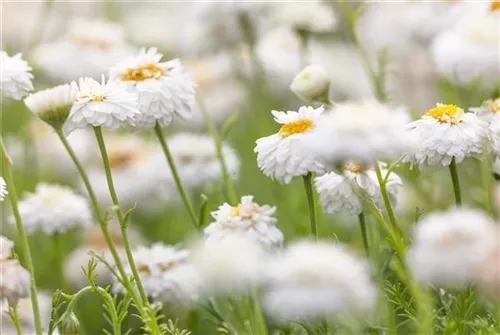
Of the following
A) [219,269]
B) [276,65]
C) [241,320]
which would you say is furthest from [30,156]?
[219,269]

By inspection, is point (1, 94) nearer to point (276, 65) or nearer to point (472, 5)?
point (472, 5)

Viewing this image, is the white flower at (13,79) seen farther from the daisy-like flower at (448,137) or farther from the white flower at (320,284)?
the white flower at (320,284)

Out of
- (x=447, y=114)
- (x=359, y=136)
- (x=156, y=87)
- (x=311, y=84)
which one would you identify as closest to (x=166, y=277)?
(x=156, y=87)

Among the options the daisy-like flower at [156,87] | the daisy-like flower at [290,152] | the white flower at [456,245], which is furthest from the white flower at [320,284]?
the daisy-like flower at [156,87]

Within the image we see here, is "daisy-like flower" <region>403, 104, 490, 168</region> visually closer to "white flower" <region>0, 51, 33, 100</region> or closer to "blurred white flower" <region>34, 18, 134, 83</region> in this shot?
"white flower" <region>0, 51, 33, 100</region>

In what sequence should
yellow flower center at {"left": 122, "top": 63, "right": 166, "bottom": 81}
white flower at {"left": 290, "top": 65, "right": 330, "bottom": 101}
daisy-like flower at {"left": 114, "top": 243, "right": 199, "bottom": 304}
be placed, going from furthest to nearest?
daisy-like flower at {"left": 114, "top": 243, "right": 199, "bottom": 304} < yellow flower center at {"left": 122, "top": 63, "right": 166, "bottom": 81} < white flower at {"left": 290, "top": 65, "right": 330, "bottom": 101}

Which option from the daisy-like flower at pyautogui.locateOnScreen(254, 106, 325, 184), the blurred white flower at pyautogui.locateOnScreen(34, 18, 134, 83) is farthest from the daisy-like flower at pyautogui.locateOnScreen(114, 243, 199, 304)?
the blurred white flower at pyautogui.locateOnScreen(34, 18, 134, 83)

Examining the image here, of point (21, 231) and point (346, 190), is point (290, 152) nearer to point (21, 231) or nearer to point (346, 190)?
point (346, 190)
